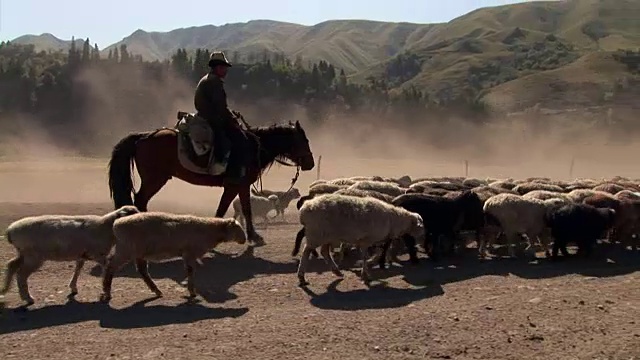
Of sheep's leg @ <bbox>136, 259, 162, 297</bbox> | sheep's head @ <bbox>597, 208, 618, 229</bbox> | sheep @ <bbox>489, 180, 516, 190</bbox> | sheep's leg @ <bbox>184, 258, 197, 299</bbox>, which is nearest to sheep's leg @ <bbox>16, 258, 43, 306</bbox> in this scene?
sheep's leg @ <bbox>136, 259, 162, 297</bbox>

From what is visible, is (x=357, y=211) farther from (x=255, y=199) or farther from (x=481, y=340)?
(x=255, y=199)

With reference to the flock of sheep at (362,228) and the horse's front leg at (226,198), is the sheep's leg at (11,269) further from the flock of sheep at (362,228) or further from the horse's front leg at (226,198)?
the horse's front leg at (226,198)

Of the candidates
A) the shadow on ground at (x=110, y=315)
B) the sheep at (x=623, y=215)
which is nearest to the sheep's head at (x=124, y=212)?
the shadow on ground at (x=110, y=315)

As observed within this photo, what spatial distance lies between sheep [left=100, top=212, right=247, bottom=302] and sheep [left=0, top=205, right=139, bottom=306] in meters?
0.31

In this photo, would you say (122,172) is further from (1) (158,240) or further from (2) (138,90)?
(2) (138,90)

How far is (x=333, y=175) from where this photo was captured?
43281mm

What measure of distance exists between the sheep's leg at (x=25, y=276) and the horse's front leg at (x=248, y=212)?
16.1 feet

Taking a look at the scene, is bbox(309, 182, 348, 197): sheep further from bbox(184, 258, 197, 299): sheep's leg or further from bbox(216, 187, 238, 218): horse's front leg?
bbox(184, 258, 197, 299): sheep's leg

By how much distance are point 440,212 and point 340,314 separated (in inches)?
191

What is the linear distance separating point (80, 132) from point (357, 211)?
207ft

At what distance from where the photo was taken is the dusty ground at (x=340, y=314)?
747 cm

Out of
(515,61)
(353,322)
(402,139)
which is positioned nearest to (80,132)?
(402,139)

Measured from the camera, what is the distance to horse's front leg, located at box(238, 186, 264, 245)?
545 inches

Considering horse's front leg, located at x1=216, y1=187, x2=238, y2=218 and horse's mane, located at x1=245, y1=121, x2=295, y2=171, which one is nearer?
horse's front leg, located at x1=216, y1=187, x2=238, y2=218
